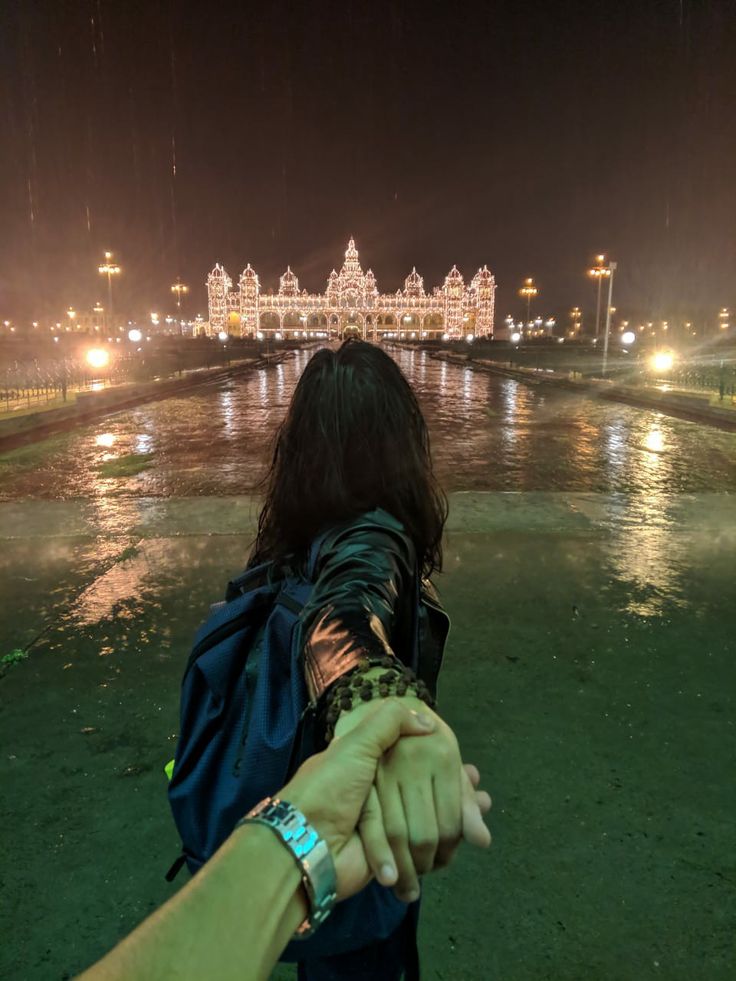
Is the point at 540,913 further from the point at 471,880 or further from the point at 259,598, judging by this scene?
the point at 259,598

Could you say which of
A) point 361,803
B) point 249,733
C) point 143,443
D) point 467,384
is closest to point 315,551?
point 249,733

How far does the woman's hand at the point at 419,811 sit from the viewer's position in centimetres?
89

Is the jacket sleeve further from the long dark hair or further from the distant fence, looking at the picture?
the distant fence

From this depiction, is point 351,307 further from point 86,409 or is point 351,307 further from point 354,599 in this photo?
point 354,599

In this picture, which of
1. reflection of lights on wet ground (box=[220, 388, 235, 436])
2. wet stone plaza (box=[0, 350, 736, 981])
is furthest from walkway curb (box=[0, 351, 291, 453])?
wet stone plaza (box=[0, 350, 736, 981])

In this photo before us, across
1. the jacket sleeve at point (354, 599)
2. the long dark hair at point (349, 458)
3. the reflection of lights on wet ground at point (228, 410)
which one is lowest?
the reflection of lights on wet ground at point (228, 410)

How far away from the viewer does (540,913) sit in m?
2.46

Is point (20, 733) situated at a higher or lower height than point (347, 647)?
lower

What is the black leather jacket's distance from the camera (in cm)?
122

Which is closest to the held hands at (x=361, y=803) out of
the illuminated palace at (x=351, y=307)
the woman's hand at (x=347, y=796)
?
the woman's hand at (x=347, y=796)

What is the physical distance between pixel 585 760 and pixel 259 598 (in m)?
2.57

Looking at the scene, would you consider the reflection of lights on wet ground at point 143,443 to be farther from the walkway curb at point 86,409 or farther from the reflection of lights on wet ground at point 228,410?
the walkway curb at point 86,409

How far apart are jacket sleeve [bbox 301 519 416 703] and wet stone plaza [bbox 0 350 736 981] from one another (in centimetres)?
163

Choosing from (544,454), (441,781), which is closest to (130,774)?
(441,781)
